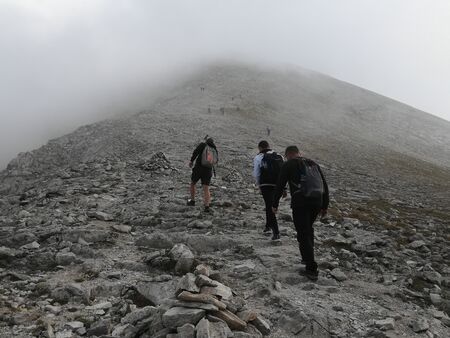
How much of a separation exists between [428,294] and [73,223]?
367 inches

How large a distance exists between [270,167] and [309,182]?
9.59 ft

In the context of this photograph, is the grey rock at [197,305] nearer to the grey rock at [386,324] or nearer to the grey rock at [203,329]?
the grey rock at [203,329]


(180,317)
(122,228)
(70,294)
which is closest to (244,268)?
(180,317)

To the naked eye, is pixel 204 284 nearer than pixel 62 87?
Yes

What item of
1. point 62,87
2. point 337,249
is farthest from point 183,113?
point 62,87

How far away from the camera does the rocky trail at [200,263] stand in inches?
288

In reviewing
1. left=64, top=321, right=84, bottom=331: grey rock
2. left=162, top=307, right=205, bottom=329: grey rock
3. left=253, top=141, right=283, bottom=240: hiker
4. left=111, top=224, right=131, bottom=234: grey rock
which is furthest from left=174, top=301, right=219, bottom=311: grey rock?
left=111, top=224, right=131, bottom=234: grey rock

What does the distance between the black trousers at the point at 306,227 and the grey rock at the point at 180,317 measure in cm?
343

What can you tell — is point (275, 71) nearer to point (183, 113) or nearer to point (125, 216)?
point (183, 113)

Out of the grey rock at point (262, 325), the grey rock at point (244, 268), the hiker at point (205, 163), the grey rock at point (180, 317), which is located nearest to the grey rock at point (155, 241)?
the grey rock at point (244, 268)

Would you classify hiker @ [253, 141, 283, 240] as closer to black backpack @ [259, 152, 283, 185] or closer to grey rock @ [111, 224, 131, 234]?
black backpack @ [259, 152, 283, 185]

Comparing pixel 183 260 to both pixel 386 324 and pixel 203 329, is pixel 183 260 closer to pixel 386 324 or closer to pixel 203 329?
pixel 203 329

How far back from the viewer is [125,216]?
579 inches

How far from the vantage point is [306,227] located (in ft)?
31.2
